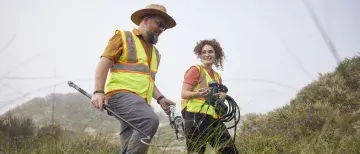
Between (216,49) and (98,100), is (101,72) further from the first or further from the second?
(216,49)

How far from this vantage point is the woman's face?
15.9 feet

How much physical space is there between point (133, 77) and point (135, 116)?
46cm

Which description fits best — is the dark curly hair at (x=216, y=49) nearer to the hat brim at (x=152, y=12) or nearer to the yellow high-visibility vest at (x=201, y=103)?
the yellow high-visibility vest at (x=201, y=103)

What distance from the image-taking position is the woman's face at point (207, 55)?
4832 millimetres

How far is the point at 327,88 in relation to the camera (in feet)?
37.3

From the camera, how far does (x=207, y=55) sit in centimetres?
488

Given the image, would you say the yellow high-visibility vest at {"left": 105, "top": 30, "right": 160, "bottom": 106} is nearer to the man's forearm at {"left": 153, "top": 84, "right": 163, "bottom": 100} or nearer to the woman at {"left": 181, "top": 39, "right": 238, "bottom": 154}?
the man's forearm at {"left": 153, "top": 84, "right": 163, "bottom": 100}

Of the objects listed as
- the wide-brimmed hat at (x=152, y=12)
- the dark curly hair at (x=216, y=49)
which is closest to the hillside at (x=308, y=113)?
the dark curly hair at (x=216, y=49)

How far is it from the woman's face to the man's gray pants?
190 centimetres

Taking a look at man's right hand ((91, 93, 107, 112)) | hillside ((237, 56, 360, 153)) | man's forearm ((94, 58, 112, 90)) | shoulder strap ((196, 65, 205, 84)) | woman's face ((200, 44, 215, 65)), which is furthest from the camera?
hillside ((237, 56, 360, 153))

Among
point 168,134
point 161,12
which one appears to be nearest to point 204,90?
point 161,12

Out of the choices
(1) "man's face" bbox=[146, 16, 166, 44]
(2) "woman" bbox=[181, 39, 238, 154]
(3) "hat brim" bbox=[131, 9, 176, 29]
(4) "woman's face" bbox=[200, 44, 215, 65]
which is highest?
(3) "hat brim" bbox=[131, 9, 176, 29]

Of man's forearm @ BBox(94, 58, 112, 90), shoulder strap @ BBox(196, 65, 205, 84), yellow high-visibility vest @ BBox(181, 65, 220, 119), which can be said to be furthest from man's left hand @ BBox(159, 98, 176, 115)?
man's forearm @ BBox(94, 58, 112, 90)

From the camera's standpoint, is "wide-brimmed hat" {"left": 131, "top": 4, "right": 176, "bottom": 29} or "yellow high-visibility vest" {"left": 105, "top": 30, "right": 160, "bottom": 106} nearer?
"yellow high-visibility vest" {"left": 105, "top": 30, "right": 160, "bottom": 106}
